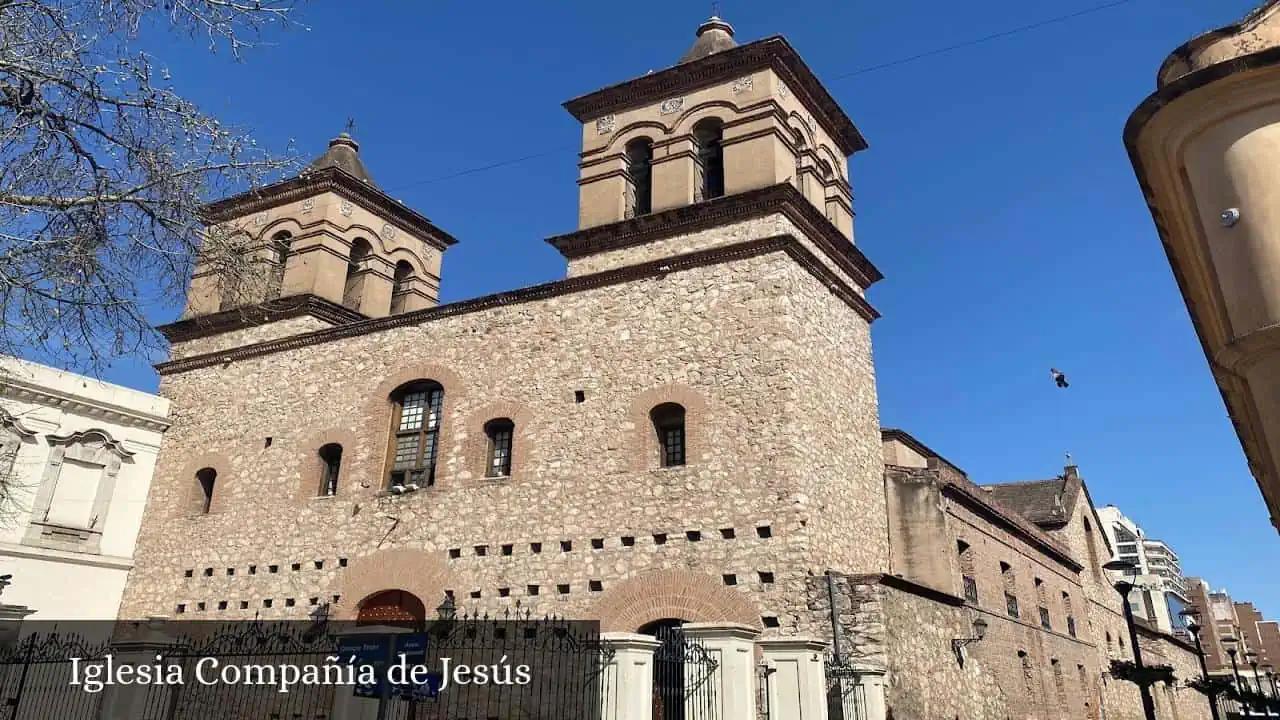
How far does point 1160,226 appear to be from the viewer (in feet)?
22.7

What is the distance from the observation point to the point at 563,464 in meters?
14.5

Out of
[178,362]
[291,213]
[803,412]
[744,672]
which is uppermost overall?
[291,213]

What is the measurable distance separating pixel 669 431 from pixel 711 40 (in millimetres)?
8319

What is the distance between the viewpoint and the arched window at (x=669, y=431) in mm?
14109

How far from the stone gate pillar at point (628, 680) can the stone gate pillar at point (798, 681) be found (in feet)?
5.62

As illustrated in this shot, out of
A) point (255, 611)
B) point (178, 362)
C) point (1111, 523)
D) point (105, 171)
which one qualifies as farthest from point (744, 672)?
point (1111, 523)

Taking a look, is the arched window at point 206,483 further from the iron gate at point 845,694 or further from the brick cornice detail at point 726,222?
the iron gate at point 845,694

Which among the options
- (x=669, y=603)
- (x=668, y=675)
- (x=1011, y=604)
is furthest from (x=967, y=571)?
(x=668, y=675)

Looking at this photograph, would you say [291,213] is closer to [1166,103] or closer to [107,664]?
[107,664]

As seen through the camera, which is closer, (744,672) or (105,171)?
(105,171)

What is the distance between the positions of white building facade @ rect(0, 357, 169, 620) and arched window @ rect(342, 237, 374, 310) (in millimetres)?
4877

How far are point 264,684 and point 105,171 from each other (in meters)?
9.99

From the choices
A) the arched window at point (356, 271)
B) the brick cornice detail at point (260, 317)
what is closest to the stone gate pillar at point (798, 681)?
the brick cornice detail at point (260, 317)

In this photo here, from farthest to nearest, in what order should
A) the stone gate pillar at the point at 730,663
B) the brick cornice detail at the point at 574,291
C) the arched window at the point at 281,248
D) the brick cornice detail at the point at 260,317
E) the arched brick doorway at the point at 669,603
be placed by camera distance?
1. the arched window at the point at 281,248
2. the brick cornice detail at the point at 260,317
3. the brick cornice detail at the point at 574,291
4. the arched brick doorway at the point at 669,603
5. the stone gate pillar at the point at 730,663
